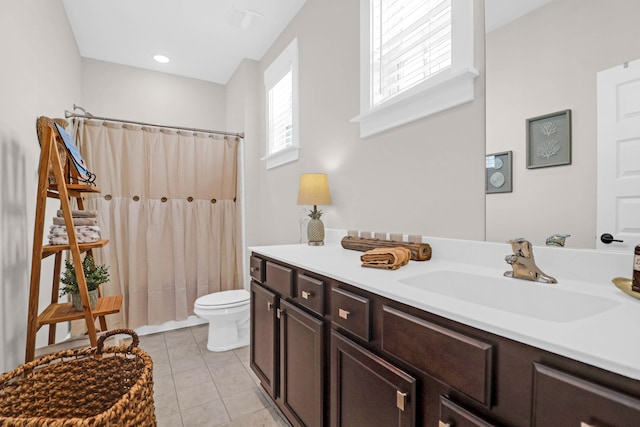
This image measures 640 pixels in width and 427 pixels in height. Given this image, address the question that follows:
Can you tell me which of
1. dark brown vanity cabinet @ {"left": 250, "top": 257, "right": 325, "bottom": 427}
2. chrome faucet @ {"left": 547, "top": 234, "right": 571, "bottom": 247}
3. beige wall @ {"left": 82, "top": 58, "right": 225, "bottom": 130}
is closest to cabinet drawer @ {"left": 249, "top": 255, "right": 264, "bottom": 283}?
dark brown vanity cabinet @ {"left": 250, "top": 257, "right": 325, "bottom": 427}

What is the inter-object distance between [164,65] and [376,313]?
3615 mm

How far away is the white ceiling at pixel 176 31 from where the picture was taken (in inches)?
94.6

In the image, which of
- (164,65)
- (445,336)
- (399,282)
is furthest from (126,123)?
(445,336)

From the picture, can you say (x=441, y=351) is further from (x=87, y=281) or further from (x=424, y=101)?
(x=87, y=281)

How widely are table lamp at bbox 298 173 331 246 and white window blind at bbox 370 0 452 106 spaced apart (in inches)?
23.9

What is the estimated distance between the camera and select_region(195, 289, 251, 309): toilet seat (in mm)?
2398

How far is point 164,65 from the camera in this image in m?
3.34

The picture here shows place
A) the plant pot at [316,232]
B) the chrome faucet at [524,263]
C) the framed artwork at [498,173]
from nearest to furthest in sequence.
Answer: the chrome faucet at [524,263] → the framed artwork at [498,173] → the plant pot at [316,232]

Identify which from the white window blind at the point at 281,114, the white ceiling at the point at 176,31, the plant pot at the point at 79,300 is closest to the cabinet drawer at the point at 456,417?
the plant pot at the point at 79,300

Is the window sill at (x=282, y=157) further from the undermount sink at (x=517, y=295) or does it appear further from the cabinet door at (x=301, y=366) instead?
the undermount sink at (x=517, y=295)

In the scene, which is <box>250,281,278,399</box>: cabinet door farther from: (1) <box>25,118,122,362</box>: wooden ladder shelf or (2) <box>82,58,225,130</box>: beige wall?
(2) <box>82,58,225,130</box>: beige wall

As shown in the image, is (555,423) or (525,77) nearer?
(555,423)

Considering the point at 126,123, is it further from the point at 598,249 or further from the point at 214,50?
the point at 598,249

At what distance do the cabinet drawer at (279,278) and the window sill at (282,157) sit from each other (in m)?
1.16
